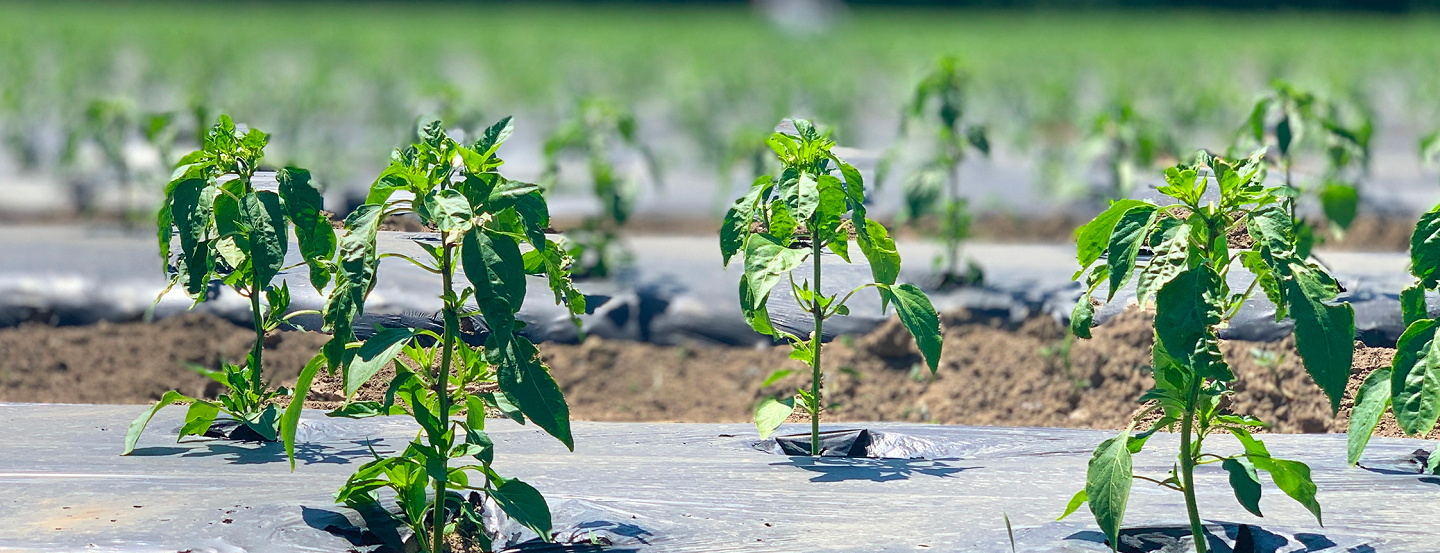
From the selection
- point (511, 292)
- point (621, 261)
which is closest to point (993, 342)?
point (621, 261)

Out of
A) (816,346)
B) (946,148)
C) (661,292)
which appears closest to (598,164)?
(661,292)

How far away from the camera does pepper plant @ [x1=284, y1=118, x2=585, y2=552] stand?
188cm

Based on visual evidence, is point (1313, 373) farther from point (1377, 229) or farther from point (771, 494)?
point (1377, 229)

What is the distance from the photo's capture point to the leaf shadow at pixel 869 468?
8.00 ft

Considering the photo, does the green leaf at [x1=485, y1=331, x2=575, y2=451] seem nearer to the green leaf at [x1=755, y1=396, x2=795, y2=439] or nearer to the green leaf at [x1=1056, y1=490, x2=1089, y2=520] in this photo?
the green leaf at [x1=755, y1=396, x2=795, y2=439]

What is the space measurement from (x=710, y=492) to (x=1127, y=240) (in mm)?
897

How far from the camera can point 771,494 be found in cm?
234

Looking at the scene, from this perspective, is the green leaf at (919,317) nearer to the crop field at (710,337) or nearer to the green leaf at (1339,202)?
the crop field at (710,337)

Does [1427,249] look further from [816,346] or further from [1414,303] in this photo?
[816,346]

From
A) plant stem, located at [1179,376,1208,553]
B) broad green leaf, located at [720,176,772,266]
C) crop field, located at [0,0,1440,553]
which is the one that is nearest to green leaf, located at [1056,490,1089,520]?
crop field, located at [0,0,1440,553]

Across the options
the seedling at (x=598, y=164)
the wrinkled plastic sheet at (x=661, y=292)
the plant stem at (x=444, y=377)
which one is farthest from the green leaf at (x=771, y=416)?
the seedling at (x=598, y=164)

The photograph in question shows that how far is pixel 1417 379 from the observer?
1944 millimetres

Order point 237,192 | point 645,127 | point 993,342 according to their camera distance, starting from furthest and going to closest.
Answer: point 645,127
point 993,342
point 237,192

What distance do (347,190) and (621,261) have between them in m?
1.13
